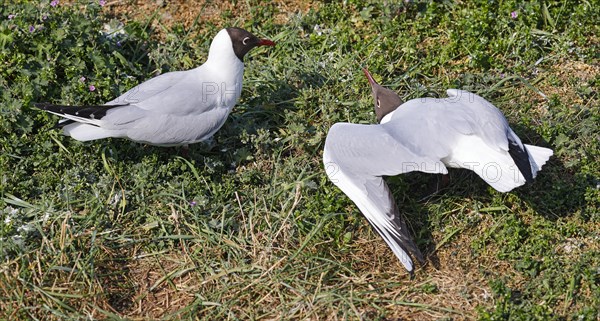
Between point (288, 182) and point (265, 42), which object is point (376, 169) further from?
point (265, 42)

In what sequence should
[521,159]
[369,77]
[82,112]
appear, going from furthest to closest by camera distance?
[369,77], [82,112], [521,159]

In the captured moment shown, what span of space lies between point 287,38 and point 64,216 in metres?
2.12

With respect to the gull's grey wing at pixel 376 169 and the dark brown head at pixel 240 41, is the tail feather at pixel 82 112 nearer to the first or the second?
the dark brown head at pixel 240 41

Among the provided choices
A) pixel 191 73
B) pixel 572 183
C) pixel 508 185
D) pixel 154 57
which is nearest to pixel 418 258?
Result: pixel 508 185

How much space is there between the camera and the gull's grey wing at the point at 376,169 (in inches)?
169

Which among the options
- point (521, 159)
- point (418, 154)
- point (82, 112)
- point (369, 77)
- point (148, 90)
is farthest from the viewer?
point (369, 77)

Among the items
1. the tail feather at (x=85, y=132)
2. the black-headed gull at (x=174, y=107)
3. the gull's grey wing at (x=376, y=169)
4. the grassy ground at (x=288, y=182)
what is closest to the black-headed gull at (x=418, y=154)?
the gull's grey wing at (x=376, y=169)

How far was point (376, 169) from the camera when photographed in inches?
174

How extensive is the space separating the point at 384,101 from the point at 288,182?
2.61ft

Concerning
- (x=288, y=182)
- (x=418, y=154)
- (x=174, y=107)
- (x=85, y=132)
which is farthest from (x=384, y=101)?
(x=85, y=132)

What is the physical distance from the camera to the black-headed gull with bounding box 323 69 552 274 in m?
4.29

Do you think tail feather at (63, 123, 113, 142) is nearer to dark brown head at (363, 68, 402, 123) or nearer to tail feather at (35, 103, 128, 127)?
tail feather at (35, 103, 128, 127)

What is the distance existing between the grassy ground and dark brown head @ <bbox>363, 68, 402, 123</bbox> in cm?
19

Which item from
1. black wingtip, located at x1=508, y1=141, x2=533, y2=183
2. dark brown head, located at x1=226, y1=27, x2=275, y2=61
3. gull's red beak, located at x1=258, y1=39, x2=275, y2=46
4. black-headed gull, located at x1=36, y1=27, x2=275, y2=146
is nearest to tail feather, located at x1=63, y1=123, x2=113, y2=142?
black-headed gull, located at x1=36, y1=27, x2=275, y2=146
